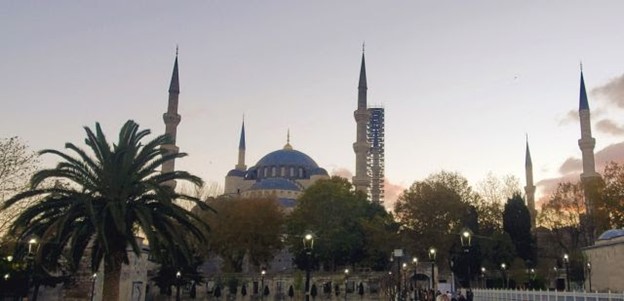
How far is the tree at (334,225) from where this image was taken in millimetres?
55500

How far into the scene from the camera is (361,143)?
238ft

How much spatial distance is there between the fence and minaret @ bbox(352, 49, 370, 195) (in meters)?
37.9

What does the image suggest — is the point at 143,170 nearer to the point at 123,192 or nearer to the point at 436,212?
the point at 123,192

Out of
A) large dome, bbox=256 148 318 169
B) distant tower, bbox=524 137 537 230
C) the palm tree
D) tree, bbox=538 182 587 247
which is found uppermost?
large dome, bbox=256 148 318 169

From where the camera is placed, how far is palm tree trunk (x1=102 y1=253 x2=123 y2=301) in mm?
21438

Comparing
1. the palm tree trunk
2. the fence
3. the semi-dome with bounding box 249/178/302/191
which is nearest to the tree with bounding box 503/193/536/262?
the fence

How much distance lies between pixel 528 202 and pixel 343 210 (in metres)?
31.1

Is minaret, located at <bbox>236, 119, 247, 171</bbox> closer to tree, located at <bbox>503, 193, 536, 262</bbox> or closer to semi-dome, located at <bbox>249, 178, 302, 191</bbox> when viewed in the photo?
semi-dome, located at <bbox>249, 178, 302, 191</bbox>

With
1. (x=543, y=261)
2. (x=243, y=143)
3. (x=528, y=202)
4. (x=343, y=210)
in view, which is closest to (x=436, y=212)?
(x=343, y=210)

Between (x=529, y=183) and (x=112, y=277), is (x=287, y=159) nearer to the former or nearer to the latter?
(x=529, y=183)

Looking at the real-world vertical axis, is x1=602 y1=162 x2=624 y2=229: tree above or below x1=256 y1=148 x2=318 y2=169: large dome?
below

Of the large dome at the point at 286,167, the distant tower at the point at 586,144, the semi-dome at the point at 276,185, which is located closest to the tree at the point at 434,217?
the distant tower at the point at 586,144

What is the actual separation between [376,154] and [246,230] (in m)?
63.6

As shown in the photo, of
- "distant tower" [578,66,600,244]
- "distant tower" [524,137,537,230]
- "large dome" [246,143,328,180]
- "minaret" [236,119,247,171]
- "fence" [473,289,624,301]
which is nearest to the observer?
"fence" [473,289,624,301]
